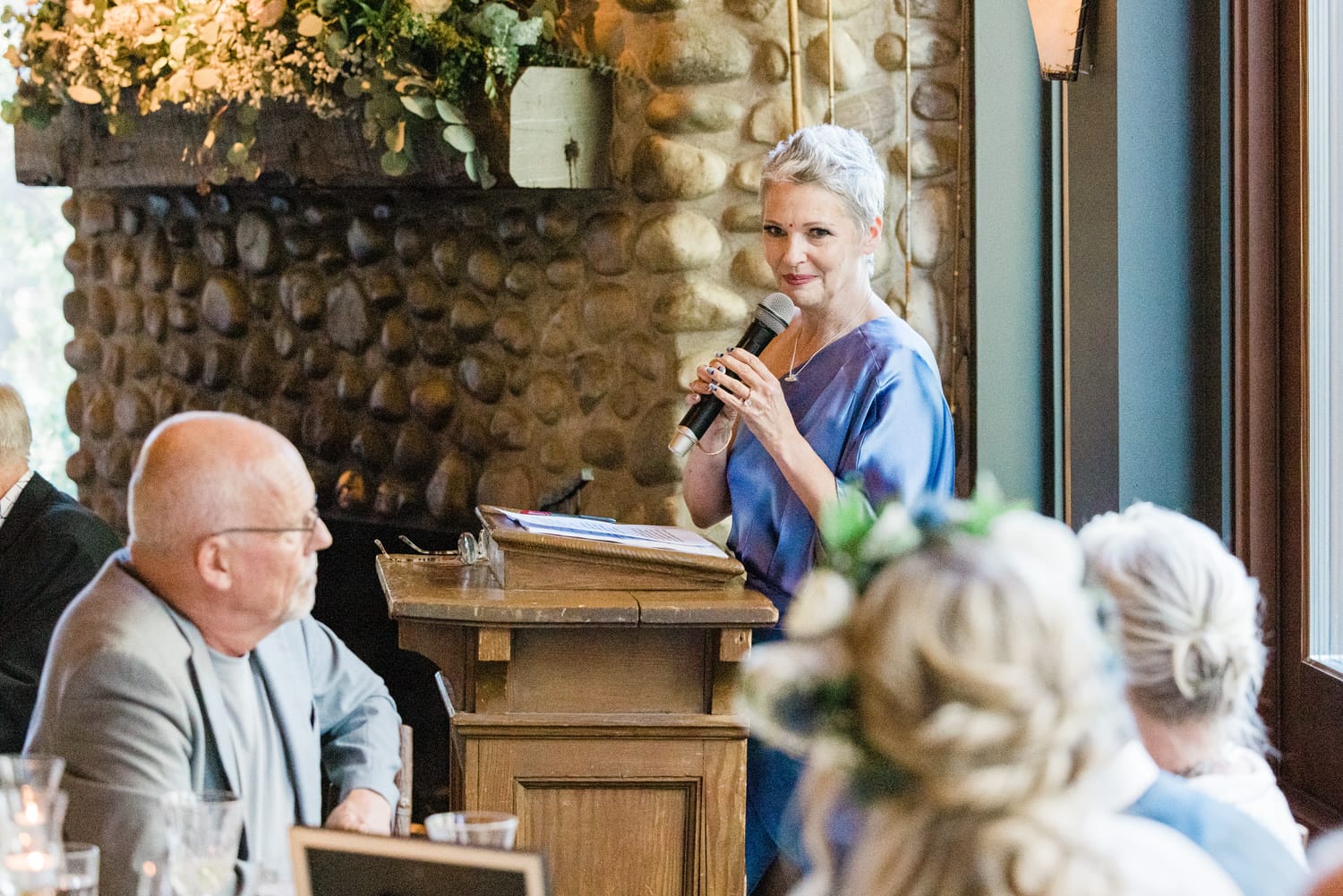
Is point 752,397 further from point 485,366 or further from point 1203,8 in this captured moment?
point 485,366

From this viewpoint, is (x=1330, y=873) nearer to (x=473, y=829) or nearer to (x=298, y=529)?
(x=473, y=829)

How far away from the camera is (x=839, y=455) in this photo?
8.41 ft

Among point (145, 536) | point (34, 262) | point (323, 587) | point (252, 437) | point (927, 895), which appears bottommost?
point (323, 587)

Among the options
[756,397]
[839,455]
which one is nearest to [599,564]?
[756,397]

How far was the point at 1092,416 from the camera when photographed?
2.60 m

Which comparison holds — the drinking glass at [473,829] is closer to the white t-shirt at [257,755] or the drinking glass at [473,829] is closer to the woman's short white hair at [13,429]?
the white t-shirt at [257,755]

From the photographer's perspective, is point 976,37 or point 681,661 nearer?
point 681,661

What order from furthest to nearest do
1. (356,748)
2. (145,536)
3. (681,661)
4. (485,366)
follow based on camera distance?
(485,366) → (681,661) → (356,748) → (145,536)

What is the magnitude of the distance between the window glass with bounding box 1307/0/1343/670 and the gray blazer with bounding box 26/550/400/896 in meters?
1.50

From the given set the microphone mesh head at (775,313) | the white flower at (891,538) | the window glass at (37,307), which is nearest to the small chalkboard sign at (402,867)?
the white flower at (891,538)

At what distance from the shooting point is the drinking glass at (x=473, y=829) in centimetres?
126

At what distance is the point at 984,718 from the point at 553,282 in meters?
2.82

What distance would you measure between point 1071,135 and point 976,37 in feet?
2.25

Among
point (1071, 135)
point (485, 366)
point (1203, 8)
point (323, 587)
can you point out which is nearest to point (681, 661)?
point (1071, 135)
